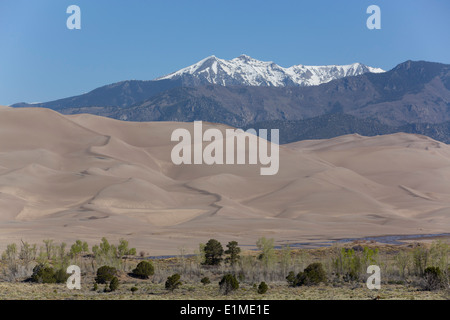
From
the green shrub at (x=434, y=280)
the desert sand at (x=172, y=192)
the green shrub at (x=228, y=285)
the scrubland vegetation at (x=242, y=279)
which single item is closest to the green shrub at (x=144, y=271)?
the scrubland vegetation at (x=242, y=279)

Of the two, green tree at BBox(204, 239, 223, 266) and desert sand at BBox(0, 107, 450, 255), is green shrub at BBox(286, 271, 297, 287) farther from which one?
desert sand at BBox(0, 107, 450, 255)

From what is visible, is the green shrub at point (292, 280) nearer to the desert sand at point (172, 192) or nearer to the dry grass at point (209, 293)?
the dry grass at point (209, 293)

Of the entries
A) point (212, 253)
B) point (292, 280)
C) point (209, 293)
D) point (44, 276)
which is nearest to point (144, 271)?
point (44, 276)

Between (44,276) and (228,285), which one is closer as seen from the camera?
(228,285)

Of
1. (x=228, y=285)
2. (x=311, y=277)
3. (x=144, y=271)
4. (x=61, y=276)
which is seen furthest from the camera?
(x=144, y=271)

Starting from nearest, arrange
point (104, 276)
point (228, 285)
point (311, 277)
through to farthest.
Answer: point (228, 285) < point (311, 277) < point (104, 276)

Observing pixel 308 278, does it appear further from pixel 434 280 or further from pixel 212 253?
pixel 212 253

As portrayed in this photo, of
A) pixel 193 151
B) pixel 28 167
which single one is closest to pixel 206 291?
pixel 28 167

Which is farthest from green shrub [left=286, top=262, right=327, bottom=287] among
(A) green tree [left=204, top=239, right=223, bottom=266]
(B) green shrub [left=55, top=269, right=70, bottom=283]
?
(A) green tree [left=204, top=239, right=223, bottom=266]

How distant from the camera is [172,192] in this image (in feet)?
381

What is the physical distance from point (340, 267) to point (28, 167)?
88.5 meters

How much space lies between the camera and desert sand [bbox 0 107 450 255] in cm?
7738

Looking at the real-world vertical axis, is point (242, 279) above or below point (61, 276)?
below
